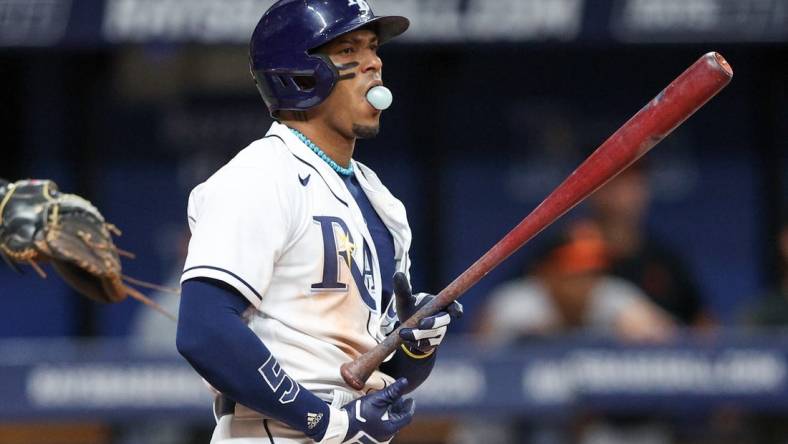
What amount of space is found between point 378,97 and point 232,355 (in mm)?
635

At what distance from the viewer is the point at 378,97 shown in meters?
3.10

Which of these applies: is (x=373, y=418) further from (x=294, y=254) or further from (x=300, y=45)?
(x=300, y=45)

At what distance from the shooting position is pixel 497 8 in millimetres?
6430

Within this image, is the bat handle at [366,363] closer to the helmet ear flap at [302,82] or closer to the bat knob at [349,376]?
the bat knob at [349,376]

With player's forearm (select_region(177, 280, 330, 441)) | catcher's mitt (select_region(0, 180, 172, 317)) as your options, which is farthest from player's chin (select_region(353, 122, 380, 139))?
catcher's mitt (select_region(0, 180, 172, 317))

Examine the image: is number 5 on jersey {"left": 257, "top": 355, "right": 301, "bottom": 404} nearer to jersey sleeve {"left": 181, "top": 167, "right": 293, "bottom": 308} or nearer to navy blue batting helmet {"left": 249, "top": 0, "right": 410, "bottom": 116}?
jersey sleeve {"left": 181, "top": 167, "right": 293, "bottom": 308}

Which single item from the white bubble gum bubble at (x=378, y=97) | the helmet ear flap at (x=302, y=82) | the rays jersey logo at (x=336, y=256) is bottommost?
the rays jersey logo at (x=336, y=256)

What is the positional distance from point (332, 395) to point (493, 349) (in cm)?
269

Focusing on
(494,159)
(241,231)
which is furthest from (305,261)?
(494,159)

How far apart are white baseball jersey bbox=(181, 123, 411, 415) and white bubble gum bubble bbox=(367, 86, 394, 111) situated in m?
0.16

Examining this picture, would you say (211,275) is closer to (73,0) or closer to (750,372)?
(750,372)

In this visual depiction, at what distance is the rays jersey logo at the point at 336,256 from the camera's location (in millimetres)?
2992

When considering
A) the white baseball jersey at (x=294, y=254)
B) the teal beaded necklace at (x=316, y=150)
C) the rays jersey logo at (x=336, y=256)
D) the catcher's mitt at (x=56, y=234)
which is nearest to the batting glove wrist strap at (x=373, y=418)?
the white baseball jersey at (x=294, y=254)

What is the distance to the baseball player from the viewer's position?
2854mm
